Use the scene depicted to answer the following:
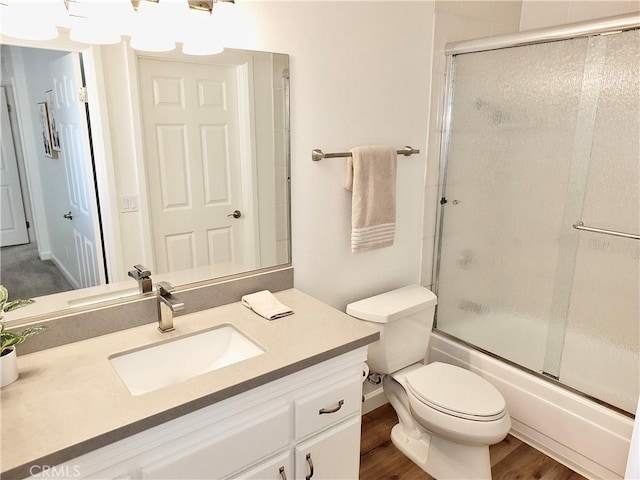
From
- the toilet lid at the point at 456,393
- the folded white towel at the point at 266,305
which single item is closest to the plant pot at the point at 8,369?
the folded white towel at the point at 266,305

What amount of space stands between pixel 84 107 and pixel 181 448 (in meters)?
0.99

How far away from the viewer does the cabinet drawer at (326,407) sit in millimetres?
1313

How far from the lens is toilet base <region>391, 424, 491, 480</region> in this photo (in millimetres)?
1809

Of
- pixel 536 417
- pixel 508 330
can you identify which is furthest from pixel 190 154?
pixel 536 417

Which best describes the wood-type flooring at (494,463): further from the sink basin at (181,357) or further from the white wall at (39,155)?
the white wall at (39,155)

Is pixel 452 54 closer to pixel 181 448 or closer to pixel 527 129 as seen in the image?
pixel 527 129

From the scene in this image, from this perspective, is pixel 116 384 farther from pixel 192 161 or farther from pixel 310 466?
pixel 192 161

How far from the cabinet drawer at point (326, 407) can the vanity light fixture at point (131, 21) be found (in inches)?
45.0

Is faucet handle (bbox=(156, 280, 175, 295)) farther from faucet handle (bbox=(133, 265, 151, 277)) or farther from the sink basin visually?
the sink basin

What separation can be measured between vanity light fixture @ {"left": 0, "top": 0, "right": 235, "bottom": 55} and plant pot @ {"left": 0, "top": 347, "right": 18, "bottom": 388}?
82cm

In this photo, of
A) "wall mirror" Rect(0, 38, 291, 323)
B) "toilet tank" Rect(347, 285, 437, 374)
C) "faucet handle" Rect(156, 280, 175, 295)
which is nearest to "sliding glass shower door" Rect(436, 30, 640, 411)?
"toilet tank" Rect(347, 285, 437, 374)

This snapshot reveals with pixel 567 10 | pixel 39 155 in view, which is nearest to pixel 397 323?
pixel 39 155

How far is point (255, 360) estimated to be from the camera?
124 cm

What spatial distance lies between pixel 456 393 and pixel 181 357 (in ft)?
3.51
